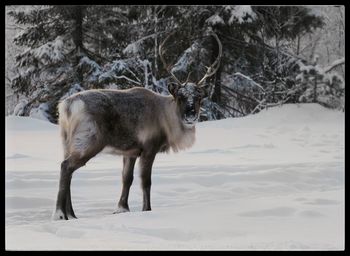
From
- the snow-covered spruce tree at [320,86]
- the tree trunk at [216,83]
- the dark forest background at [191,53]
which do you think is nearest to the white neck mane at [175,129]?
the dark forest background at [191,53]

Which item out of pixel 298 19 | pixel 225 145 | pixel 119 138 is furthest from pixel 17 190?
pixel 298 19

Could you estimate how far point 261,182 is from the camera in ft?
20.2

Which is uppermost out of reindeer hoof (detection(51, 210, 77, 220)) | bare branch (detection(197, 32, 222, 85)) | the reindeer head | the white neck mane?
bare branch (detection(197, 32, 222, 85))

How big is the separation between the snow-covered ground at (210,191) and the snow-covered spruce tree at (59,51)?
0.27 metres

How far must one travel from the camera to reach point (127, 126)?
5793 mm

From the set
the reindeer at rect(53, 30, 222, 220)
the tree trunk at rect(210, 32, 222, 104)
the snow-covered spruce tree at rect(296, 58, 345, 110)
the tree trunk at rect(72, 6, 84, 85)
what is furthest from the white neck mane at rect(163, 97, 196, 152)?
the snow-covered spruce tree at rect(296, 58, 345, 110)

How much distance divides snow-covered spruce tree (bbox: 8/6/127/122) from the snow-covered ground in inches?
10.6

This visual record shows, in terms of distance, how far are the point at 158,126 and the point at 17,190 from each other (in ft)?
4.18

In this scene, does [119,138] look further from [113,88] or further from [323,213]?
[323,213]

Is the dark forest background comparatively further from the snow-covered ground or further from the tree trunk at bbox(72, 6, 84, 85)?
the snow-covered ground

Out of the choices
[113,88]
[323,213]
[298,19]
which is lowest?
[323,213]

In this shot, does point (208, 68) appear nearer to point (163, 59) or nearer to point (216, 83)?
point (216, 83)

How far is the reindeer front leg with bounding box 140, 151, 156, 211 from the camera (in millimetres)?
5922

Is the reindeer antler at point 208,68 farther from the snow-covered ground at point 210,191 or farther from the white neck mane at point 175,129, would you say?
the snow-covered ground at point 210,191
